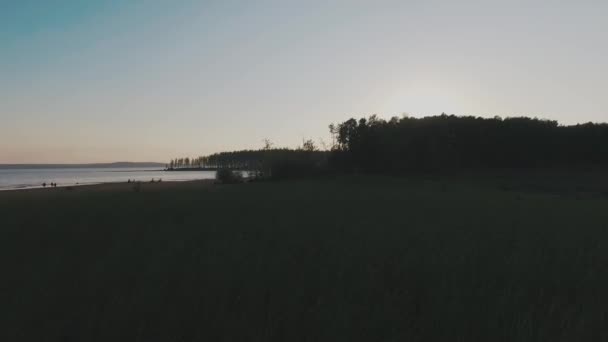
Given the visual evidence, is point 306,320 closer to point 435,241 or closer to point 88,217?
point 435,241

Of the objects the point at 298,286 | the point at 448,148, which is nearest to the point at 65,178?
the point at 448,148

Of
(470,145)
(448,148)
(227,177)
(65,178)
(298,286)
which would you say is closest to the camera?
(298,286)

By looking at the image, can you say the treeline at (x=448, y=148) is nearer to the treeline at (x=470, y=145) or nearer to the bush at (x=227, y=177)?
A: the treeline at (x=470, y=145)

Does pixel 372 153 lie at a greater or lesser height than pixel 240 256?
greater

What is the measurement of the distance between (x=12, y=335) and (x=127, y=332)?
1041 mm

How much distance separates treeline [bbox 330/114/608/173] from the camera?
58.0m

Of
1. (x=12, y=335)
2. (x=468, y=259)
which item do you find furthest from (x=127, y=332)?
(x=468, y=259)

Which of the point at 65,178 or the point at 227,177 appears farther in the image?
the point at 65,178

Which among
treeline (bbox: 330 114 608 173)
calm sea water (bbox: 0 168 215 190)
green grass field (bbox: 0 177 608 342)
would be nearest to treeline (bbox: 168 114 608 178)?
treeline (bbox: 330 114 608 173)

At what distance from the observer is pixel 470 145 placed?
63.1 m

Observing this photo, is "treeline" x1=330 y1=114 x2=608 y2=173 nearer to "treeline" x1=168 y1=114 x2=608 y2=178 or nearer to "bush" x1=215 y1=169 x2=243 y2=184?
"treeline" x1=168 y1=114 x2=608 y2=178

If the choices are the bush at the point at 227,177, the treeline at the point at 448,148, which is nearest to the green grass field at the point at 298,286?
the bush at the point at 227,177

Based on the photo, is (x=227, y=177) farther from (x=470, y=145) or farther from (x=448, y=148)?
(x=470, y=145)

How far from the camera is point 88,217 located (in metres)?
12.2
